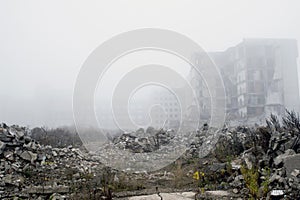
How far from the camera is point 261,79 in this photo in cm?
1977

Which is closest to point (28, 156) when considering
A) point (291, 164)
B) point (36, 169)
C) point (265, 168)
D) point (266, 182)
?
point (36, 169)

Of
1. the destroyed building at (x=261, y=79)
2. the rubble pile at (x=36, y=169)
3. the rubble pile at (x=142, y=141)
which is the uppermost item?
the destroyed building at (x=261, y=79)

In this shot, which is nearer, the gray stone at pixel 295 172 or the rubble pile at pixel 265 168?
the rubble pile at pixel 265 168

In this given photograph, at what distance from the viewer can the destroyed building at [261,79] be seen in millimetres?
19172

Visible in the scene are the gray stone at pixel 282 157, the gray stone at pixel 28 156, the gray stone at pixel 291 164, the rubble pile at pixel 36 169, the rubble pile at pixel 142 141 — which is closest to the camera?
the gray stone at pixel 291 164

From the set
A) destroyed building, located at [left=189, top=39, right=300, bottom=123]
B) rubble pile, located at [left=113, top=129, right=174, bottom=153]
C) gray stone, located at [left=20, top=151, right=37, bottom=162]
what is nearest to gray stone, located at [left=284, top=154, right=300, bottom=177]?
gray stone, located at [left=20, top=151, right=37, bottom=162]

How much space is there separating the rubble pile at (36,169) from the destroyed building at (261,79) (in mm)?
12907

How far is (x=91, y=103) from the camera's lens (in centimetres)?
822

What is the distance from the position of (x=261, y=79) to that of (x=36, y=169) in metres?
16.5

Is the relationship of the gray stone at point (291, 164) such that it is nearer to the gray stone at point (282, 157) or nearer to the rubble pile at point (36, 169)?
the gray stone at point (282, 157)

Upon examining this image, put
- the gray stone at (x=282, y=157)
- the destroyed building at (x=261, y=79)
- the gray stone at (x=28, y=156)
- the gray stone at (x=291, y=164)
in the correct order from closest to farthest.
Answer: the gray stone at (x=291, y=164)
the gray stone at (x=282, y=157)
the gray stone at (x=28, y=156)
the destroyed building at (x=261, y=79)

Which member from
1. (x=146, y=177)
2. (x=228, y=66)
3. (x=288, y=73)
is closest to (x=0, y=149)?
(x=146, y=177)

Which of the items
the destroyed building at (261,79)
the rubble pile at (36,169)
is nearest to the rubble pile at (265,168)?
the rubble pile at (36,169)

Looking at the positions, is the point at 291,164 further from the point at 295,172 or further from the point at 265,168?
the point at 265,168
